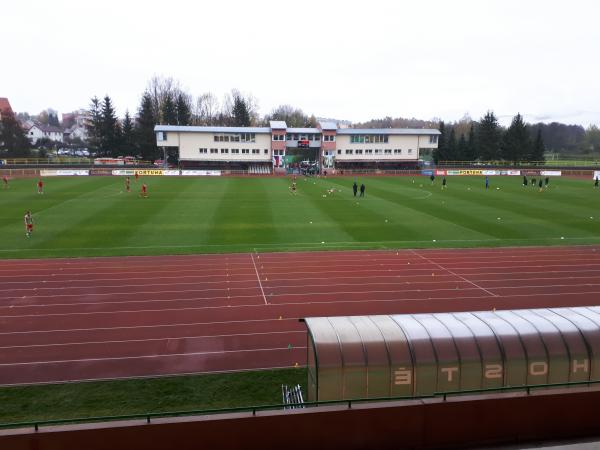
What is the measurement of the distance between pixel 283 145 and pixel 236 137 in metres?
A: 7.50

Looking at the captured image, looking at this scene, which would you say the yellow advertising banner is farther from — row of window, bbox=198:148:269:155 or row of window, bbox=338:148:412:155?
row of window, bbox=338:148:412:155

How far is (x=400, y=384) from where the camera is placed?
8.32 metres

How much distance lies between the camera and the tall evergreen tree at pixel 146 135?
83562 mm

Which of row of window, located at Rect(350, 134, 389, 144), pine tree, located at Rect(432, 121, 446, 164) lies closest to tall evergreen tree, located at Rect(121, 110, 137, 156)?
row of window, located at Rect(350, 134, 389, 144)

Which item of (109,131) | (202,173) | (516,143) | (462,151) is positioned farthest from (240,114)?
(516,143)

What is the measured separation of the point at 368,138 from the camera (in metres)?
74.2

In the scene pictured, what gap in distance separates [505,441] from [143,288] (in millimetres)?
13531

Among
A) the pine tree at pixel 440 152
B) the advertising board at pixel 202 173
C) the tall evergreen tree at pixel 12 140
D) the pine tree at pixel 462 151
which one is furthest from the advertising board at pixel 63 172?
Result: the pine tree at pixel 462 151

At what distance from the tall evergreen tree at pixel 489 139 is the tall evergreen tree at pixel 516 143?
148 centimetres

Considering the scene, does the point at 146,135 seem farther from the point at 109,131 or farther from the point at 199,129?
the point at 199,129

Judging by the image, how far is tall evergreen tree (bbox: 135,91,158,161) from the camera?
83562 millimetres

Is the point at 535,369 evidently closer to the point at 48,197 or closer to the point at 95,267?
the point at 95,267

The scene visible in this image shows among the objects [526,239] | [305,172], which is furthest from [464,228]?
[305,172]

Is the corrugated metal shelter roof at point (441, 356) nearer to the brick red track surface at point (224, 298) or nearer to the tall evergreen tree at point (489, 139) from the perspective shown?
the brick red track surface at point (224, 298)
